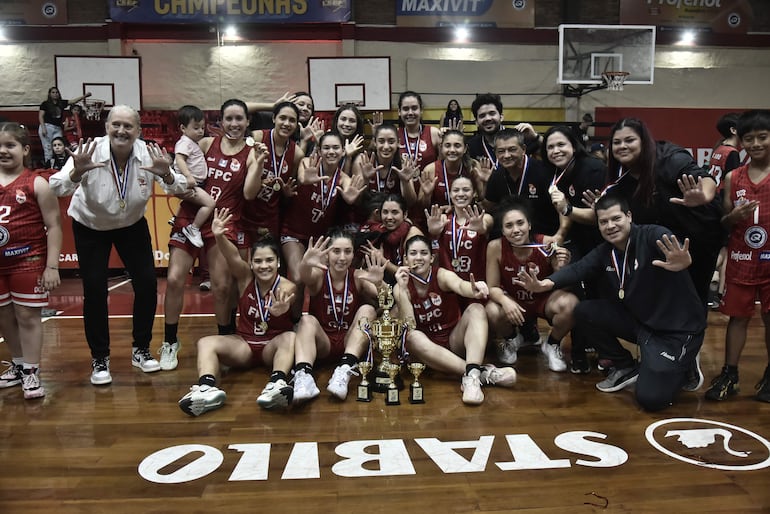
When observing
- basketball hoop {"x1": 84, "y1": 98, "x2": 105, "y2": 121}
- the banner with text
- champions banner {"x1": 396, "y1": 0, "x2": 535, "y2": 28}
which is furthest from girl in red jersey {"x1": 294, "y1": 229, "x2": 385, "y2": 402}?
the banner with text

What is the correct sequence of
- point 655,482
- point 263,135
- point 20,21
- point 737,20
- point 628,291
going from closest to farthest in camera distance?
1. point 655,482
2. point 628,291
3. point 263,135
4. point 20,21
5. point 737,20

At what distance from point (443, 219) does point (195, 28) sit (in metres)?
11.0

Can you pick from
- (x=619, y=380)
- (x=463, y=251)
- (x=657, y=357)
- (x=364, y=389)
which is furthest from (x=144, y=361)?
(x=657, y=357)

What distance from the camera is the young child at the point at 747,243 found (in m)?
3.32

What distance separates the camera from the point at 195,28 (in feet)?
42.5

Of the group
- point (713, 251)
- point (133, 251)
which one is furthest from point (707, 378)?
point (133, 251)

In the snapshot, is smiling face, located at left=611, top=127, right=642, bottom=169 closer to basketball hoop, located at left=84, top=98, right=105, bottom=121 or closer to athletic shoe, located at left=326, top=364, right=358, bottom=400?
athletic shoe, located at left=326, top=364, right=358, bottom=400

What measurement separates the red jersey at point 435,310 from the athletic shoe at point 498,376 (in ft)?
1.24

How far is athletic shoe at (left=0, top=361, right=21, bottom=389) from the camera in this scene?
3855 millimetres

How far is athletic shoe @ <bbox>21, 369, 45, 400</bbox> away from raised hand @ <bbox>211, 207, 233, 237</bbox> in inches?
56.2

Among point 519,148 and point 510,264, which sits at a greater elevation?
point 519,148

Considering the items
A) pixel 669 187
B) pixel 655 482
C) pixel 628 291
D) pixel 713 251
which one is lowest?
pixel 655 482

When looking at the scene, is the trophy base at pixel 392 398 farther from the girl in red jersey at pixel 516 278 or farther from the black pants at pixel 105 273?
the black pants at pixel 105 273

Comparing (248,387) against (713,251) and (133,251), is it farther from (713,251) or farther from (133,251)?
(713,251)
